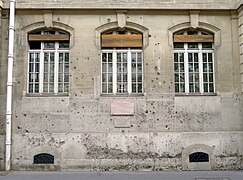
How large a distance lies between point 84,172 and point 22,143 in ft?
7.69

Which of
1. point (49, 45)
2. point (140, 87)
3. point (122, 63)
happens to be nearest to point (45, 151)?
point (49, 45)

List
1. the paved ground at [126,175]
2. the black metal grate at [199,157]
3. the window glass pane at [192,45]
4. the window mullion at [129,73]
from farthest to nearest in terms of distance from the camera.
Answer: the window glass pane at [192,45] < the window mullion at [129,73] < the black metal grate at [199,157] < the paved ground at [126,175]

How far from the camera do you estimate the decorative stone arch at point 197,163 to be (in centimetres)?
1068

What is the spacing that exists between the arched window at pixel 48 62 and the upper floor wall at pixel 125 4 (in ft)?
3.14

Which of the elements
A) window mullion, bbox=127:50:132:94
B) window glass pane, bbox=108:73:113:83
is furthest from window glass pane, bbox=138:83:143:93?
window glass pane, bbox=108:73:113:83

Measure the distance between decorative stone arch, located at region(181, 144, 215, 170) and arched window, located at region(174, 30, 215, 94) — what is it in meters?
1.92

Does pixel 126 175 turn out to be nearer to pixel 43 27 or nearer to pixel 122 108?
pixel 122 108

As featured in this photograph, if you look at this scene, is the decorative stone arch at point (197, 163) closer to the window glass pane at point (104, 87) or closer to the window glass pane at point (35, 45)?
the window glass pane at point (104, 87)

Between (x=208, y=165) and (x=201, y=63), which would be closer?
(x=208, y=165)

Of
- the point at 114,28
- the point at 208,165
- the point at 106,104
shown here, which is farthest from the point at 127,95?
the point at 208,165

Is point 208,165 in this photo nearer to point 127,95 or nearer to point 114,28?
point 127,95

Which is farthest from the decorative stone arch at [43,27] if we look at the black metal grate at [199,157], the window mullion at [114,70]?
the black metal grate at [199,157]

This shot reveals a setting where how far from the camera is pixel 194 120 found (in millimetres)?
10938

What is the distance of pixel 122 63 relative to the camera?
1142 cm
